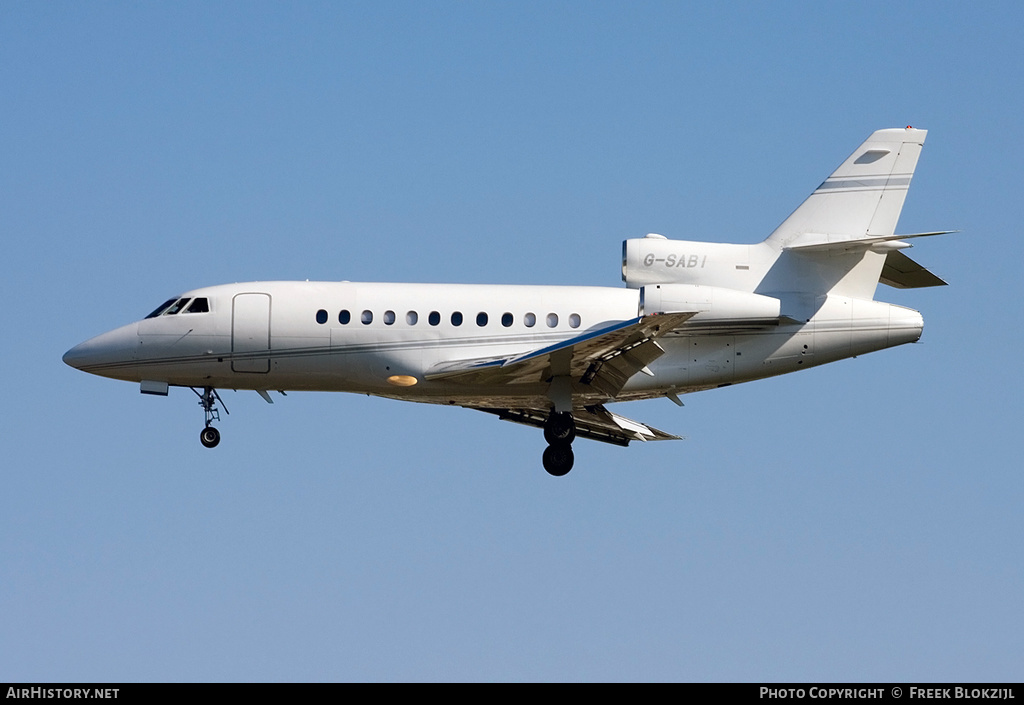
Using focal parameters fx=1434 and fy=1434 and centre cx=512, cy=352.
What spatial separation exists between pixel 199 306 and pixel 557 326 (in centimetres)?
725

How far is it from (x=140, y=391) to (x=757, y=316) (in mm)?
12470

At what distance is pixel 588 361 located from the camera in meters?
27.2

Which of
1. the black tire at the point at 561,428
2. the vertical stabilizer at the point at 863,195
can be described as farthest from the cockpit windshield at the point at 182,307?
the vertical stabilizer at the point at 863,195

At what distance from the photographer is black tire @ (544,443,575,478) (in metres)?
28.4

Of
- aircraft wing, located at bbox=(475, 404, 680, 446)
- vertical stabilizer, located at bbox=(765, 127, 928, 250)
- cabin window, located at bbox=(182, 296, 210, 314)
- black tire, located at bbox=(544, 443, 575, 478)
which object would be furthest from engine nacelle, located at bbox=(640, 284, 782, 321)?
cabin window, located at bbox=(182, 296, 210, 314)

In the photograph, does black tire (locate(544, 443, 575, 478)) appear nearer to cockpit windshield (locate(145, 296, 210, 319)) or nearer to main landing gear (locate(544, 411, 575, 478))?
main landing gear (locate(544, 411, 575, 478))

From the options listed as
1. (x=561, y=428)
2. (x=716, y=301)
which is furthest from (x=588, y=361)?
(x=716, y=301)

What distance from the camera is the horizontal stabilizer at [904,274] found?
2870 cm

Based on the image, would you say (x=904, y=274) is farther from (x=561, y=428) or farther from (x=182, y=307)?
(x=182, y=307)

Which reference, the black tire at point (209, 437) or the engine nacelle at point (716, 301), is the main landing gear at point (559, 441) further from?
the black tire at point (209, 437)
